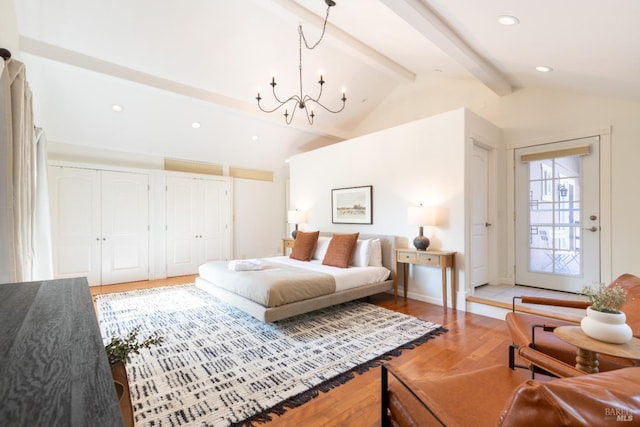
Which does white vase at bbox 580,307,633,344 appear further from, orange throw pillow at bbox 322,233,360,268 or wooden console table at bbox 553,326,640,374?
orange throw pillow at bbox 322,233,360,268

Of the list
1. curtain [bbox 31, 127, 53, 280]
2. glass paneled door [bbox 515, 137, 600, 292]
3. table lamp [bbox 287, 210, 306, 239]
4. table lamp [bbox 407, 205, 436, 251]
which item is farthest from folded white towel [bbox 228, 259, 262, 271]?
glass paneled door [bbox 515, 137, 600, 292]

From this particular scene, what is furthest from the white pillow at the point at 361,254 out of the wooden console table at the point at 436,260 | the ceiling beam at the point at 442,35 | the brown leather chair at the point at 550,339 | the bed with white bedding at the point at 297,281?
the ceiling beam at the point at 442,35

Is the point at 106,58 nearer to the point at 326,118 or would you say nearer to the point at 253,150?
the point at 253,150

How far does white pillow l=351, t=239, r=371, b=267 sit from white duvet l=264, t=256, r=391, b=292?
0.13 meters

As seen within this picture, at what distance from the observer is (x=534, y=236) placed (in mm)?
4191

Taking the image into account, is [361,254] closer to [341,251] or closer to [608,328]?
[341,251]

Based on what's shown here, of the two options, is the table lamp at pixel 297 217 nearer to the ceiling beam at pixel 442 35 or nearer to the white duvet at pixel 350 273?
the white duvet at pixel 350 273

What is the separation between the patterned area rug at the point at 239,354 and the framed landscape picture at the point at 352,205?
1.53m

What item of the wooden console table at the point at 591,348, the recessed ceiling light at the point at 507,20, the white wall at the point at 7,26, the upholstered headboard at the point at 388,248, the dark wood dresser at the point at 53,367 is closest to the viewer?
the dark wood dresser at the point at 53,367

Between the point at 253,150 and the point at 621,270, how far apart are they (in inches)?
246

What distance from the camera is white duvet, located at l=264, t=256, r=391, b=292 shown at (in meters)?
3.70

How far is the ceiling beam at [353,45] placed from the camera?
3338 millimetres

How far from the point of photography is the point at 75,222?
5012 mm

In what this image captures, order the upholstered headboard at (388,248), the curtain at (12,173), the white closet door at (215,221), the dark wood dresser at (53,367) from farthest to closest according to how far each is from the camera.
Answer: the white closet door at (215,221) < the upholstered headboard at (388,248) < the curtain at (12,173) < the dark wood dresser at (53,367)
